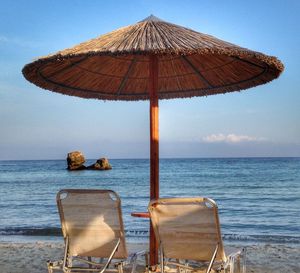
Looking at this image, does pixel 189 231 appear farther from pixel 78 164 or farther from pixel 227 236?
pixel 78 164

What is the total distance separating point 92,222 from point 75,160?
174 feet

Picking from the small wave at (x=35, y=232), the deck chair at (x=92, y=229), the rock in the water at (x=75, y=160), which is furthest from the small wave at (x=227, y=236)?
the rock in the water at (x=75, y=160)

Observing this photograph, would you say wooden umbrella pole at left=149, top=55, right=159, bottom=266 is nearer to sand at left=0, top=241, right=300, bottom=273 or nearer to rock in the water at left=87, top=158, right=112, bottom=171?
sand at left=0, top=241, right=300, bottom=273

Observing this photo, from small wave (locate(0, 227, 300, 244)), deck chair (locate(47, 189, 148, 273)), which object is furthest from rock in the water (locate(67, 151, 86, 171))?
deck chair (locate(47, 189, 148, 273))

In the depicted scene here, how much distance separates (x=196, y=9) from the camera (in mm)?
8414

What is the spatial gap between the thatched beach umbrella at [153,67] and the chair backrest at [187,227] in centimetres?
69

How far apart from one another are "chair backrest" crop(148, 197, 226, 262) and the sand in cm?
239

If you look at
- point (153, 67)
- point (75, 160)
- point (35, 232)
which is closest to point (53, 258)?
point (153, 67)

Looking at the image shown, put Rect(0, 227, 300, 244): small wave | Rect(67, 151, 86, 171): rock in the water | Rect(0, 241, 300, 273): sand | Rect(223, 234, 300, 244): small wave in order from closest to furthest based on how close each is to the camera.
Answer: Rect(0, 241, 300, 273): sand
Rect(223, 234, 300, 244): small wave
Rect(0, 227, 300, 244): small wave
Rect(67, 151, 86, 171): rock in the water

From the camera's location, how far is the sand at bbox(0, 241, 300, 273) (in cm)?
635

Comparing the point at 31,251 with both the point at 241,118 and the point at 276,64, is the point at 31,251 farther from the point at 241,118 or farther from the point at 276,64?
the point at 241,118

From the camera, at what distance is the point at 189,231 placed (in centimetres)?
330

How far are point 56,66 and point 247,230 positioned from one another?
9.49 meters

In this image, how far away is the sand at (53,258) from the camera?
250 inches
